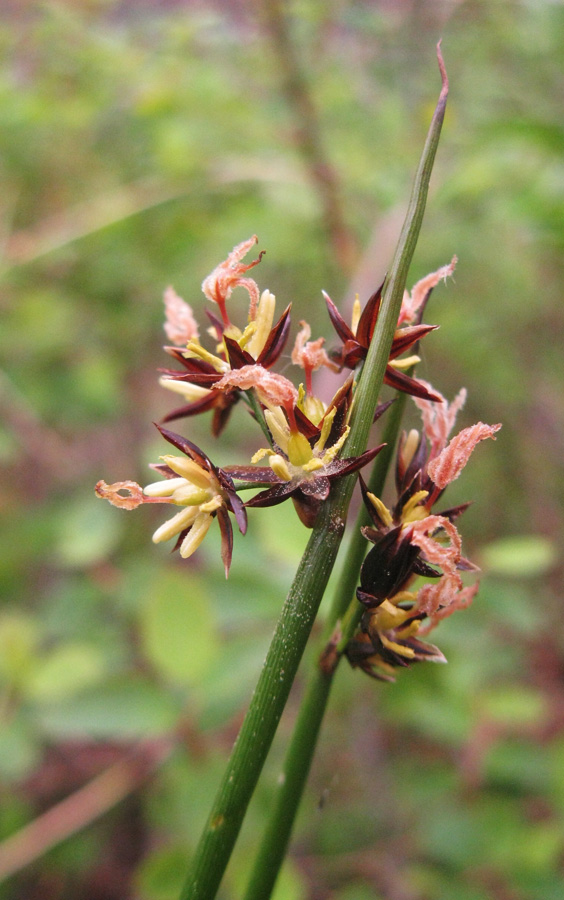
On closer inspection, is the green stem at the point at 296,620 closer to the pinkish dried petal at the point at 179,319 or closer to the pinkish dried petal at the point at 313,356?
the pinkish dried petal at the point at 313,356

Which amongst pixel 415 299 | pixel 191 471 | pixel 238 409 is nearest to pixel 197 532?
pixel 191 471

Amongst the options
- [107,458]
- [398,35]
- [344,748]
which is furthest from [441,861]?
[398,35]

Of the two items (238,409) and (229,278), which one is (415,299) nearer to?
(229,278)

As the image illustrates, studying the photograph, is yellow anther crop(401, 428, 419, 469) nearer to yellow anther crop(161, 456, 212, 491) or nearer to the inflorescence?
the inflorescence

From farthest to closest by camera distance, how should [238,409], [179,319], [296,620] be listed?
[238,409] → [179,319] → [296,620]

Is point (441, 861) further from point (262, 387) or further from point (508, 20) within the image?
point (508, 20)

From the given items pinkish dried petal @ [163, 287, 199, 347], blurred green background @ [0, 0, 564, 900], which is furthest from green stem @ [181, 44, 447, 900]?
blurred green background @ [0, 0, 564, 900]
